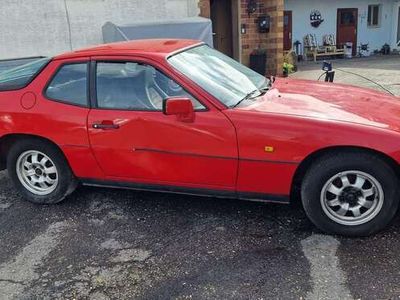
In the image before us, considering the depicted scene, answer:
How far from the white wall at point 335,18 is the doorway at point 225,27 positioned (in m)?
6.66

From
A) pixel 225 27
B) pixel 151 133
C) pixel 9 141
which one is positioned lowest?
pixel 9 141

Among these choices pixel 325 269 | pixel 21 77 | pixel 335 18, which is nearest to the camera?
pixel 325 269

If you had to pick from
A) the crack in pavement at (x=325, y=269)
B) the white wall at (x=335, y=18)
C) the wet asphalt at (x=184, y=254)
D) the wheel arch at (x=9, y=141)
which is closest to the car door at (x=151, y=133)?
the wet asphalt at (x=184, y=254)

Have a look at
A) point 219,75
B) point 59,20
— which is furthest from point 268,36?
point 219,75

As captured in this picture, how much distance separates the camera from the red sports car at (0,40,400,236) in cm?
314

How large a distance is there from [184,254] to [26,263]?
123 centimetres

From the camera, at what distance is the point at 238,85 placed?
3.77m

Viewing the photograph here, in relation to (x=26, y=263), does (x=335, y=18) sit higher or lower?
higher

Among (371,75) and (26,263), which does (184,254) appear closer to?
(26,263)

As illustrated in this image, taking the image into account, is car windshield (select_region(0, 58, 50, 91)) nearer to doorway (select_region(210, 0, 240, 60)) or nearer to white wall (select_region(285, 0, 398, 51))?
doorway (select_region(210, 0, 240, 60))

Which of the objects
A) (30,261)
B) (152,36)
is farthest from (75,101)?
(152,36)

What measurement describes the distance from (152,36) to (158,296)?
7.22 m

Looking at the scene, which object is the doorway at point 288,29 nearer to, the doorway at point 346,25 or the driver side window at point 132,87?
the doorway at point 346,25

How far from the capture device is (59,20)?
10.0m
